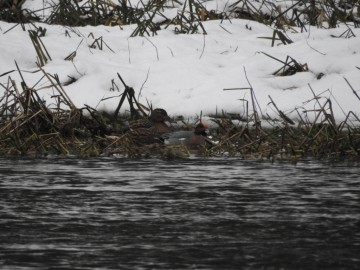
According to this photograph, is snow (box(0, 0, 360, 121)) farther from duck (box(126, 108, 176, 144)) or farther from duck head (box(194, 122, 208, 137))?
duck head (box(194, 122, 208, 137))

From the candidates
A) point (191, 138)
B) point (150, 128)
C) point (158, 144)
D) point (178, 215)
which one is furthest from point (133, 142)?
point (178, 215)

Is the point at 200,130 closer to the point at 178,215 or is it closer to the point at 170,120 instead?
the point at 170,120

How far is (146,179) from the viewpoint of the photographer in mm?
8648

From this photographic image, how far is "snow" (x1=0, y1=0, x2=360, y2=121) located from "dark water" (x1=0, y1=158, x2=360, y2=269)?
352 cm

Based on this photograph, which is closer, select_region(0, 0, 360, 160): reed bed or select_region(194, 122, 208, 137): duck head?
select_region(0, 0, 360, 160): reed bed

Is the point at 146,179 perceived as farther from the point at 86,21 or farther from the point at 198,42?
the point at 86,21

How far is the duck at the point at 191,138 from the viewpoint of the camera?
1093cm

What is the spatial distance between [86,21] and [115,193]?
923cm

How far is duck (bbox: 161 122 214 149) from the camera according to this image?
35.9ft

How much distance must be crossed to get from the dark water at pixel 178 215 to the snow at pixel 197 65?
3519 millimetres

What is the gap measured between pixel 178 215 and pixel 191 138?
4131 millimetres

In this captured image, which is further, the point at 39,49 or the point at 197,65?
the point at 39,49

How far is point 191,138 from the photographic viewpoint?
36.3 ft

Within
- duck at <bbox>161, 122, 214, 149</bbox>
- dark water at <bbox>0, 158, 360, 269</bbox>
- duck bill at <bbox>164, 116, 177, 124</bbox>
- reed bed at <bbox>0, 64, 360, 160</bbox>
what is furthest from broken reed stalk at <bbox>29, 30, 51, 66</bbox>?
dark water at <bbox>0, 158, 360, 269</bbox>
